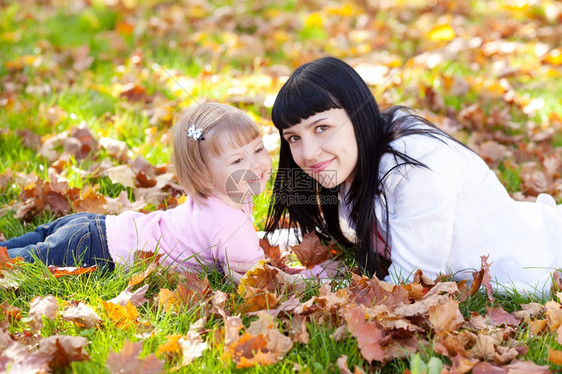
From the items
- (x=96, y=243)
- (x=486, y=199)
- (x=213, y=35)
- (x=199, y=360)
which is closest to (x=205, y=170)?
(x=96, y=243)

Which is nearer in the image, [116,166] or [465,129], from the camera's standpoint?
[116,166]

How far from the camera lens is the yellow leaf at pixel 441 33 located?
5.91 metres

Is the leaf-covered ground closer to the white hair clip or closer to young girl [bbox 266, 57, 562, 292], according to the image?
young girl [bbox 266, 57, 562, 292]

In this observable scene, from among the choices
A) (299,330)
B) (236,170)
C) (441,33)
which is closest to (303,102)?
(236,170)

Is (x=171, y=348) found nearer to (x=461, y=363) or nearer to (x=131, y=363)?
(x=131, y=363)

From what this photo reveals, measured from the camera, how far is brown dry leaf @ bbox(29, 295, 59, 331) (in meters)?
2.02

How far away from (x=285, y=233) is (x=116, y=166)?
1.10 m

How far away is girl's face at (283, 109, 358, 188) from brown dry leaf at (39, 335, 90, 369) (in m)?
1.13

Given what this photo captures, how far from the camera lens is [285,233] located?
3004 millimetres

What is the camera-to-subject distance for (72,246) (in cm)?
257

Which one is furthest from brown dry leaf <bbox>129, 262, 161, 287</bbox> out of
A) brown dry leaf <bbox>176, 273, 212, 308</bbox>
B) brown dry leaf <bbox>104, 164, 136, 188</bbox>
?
brown dry leaf <bbox>104, 164, 136, 188</bbox>

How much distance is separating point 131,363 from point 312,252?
1210 millimetres

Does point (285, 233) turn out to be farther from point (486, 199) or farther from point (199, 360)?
point (199, 360)

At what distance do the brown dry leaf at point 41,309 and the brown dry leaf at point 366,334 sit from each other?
1.04 metres
